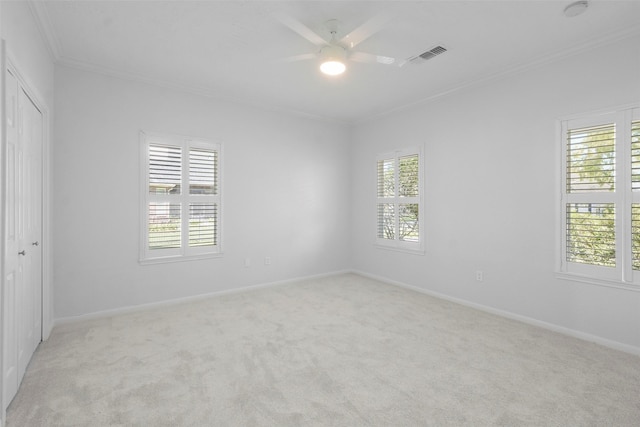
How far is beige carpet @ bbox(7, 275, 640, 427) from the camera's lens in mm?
1939

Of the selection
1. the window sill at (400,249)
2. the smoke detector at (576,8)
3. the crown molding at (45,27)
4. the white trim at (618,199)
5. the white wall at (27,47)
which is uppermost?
the smoke detector at (576,8)

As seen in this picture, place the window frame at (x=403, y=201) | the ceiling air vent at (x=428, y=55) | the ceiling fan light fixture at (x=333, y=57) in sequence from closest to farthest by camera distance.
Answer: the ceiling fan light fixture at (x=333, y=57) < the ceiling air vent at (x=428, y=55) < the window frame at (x=403, y=201)

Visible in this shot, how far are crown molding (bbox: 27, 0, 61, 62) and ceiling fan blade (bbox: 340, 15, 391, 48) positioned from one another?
94.8 inches

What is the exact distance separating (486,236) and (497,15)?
2.38 metres

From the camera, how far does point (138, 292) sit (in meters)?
3.83

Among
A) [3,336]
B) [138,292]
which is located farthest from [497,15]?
[138,292]

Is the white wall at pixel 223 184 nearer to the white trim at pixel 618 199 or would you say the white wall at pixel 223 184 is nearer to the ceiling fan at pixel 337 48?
the ceiling fan at pixel 337 48

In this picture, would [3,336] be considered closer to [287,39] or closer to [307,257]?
[287,39]

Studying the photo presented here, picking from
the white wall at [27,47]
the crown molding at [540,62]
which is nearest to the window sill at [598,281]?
the crown molding at [540,62]

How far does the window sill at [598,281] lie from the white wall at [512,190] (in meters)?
0.05

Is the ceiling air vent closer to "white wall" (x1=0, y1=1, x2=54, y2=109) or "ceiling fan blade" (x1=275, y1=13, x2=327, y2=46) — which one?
"ceiling fan blade" (x1=275, y1=13, x2=327, y2=46)

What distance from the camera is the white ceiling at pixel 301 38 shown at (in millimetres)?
2504

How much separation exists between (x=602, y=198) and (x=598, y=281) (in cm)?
79

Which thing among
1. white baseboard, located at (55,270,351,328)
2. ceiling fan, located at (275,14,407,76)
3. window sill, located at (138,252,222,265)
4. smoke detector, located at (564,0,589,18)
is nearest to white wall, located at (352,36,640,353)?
smoke detector, located at (564,0,589,18)
